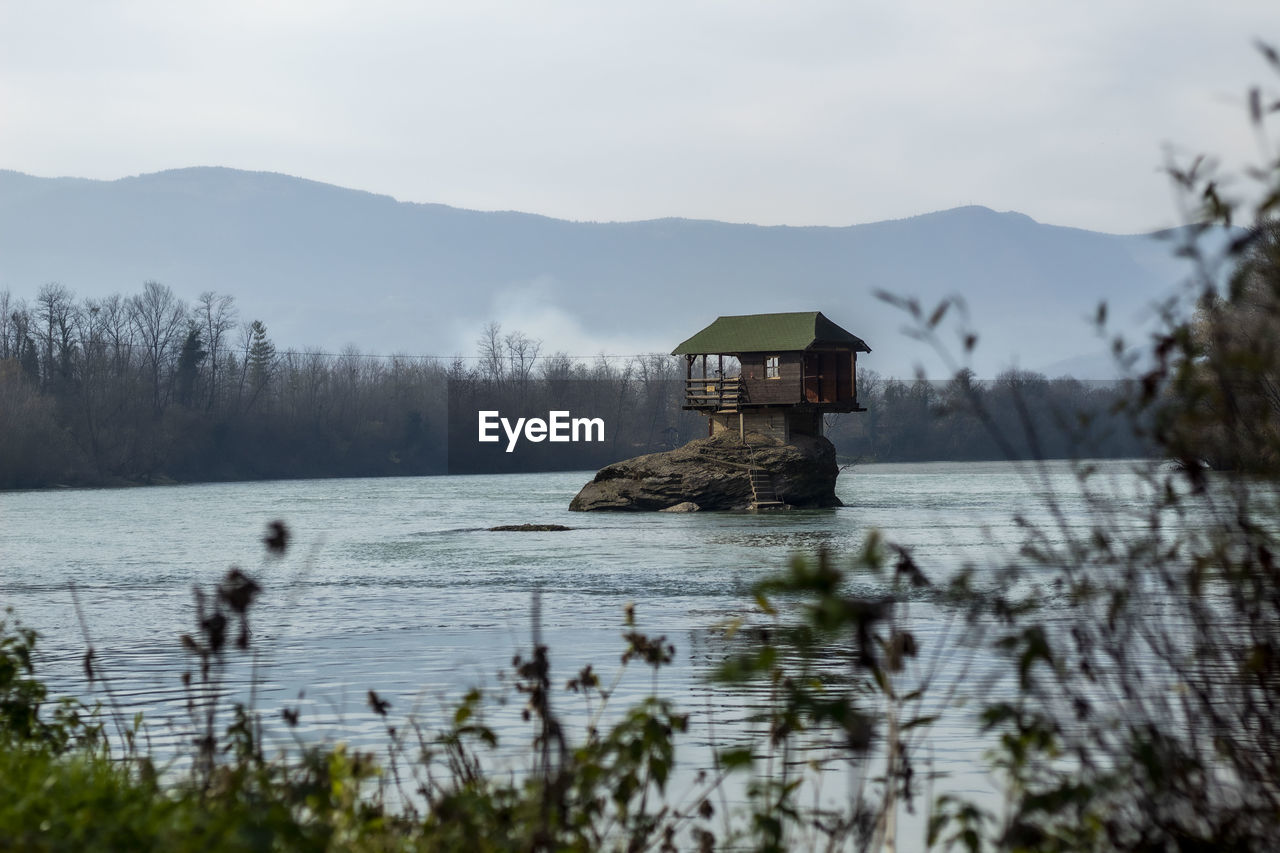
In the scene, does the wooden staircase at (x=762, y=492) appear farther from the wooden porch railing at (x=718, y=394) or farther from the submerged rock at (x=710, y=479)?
the wooden porch railing at (x=718, y=394)

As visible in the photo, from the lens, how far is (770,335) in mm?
51844

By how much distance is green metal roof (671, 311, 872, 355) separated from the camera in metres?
51.0

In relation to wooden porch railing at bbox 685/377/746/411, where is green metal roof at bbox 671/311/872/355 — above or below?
above

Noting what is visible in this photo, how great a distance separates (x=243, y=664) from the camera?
1274 centimetres

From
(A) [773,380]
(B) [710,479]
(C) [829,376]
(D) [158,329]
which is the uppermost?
(D) [158,329]

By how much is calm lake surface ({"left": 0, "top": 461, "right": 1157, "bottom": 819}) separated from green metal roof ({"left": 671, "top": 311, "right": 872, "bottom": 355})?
6.35 m

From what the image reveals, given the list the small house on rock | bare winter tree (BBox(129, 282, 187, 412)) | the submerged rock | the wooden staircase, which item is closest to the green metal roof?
the small house on rock

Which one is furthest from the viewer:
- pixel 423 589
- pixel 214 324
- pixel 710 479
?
pixel 214 324

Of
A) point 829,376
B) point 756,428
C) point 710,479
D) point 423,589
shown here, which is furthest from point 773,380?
point 423,589

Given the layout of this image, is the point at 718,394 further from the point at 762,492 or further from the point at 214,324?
the point at 214,324

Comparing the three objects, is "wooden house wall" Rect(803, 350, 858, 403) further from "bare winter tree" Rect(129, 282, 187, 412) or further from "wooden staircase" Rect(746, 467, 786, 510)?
"bare winter tree" Rect(129, 282, 187, 412)

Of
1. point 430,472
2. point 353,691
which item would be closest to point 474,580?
point 353,691

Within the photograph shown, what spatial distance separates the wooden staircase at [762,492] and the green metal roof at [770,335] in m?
5.16

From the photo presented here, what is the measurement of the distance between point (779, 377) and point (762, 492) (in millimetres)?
4924
